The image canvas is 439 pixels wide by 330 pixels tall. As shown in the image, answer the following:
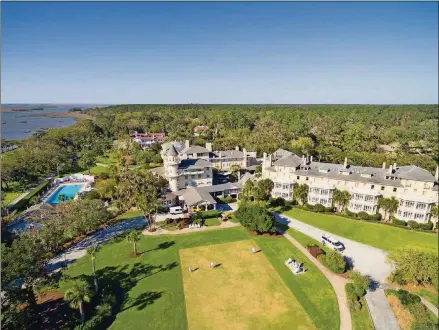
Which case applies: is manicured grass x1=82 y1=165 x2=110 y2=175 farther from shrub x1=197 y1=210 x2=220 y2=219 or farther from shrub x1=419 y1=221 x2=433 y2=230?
shrub x1=419 y1=221 x2=433 y2=230

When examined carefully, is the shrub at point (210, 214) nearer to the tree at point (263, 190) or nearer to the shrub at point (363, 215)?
the tree at point (263, 190)

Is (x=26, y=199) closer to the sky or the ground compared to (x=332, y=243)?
closer to the ground

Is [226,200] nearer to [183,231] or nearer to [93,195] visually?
[183,231]

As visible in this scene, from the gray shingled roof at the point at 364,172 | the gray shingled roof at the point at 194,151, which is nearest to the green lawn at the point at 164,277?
the gray shingled roof at the point at 364,172

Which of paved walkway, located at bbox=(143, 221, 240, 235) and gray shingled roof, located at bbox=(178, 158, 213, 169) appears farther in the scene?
gray shingled roof, located at bbox=(178, 158, 213, 169)

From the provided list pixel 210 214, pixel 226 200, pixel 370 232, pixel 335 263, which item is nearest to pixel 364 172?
pixel 370 232

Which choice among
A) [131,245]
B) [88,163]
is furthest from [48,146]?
[131,245]

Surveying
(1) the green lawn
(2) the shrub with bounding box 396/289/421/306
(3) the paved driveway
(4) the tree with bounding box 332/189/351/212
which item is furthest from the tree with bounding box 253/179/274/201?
(2) the shrub with bounding box 396/289/421/306
